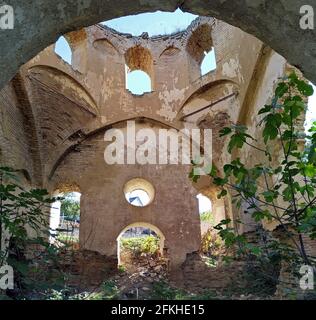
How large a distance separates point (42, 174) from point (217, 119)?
5270 mm

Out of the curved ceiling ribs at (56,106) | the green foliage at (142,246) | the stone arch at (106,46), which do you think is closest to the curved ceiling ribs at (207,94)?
the curved ceiling ribs at (56,106)

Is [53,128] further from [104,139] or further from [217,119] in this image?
[217,119]

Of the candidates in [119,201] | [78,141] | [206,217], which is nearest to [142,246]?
[119,201]

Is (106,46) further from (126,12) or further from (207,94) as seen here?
(126,12)

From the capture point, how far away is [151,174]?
1110cm

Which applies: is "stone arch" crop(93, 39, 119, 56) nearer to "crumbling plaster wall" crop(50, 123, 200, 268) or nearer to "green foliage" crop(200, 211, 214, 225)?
"crumbling plaster wall" crop(50, 123, 200, 268)

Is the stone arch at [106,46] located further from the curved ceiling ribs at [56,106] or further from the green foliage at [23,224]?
the green foliage at [23,224]

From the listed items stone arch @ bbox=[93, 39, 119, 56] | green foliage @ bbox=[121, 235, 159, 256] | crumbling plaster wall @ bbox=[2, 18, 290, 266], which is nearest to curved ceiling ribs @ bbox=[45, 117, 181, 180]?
crumbling plaster wall @ bbox=[2, 18, 290, 266]

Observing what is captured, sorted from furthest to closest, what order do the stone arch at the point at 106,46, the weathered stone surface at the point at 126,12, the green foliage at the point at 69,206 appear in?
the green foliage at the point at 69,206 < the stone arch at the point at 106,46 < the weathered stone surface at the point at 126,12

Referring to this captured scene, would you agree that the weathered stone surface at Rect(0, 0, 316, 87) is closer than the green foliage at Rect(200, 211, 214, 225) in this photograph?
Yes

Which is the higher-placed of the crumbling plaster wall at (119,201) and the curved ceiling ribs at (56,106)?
the curved ceiling ribs at (56,106)

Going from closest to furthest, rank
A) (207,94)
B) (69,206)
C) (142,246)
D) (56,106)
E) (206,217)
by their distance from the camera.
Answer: (56,106)
(207,94)
(142,246)
(69,206)
(206,217)

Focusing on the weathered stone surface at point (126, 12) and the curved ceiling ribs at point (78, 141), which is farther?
the curved ceiling ribs at point (78, 141)
